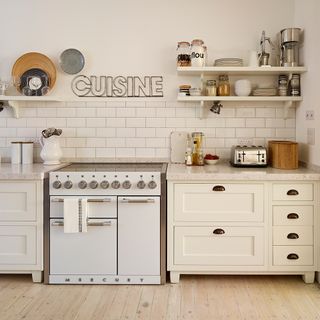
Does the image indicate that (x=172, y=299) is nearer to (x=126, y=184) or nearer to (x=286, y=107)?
(x=126, y=184)

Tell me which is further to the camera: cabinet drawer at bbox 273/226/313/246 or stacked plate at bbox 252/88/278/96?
stacked plate at bbox 252/88/278/96

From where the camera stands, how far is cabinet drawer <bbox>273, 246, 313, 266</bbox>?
3275mm

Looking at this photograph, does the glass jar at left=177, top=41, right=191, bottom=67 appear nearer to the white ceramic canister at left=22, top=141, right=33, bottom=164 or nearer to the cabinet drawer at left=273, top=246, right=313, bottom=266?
the white ceramic canister at left=22, top=141, right=33, bottom=164

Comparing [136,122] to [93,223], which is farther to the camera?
[136,122]

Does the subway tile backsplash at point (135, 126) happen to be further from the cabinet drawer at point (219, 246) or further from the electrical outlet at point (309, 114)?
the cabinet drawer at point (219, 246)

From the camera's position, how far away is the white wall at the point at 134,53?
388 centimetres

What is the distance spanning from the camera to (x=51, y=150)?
3.69m

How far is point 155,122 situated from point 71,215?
49.5 inches

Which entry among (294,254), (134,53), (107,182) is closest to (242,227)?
(294,254)

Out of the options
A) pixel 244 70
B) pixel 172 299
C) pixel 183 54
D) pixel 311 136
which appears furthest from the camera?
pixel 183 54

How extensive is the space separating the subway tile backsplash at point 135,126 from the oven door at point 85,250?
3.05 ft

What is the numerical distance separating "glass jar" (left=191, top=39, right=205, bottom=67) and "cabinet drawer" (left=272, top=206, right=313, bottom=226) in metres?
1.40

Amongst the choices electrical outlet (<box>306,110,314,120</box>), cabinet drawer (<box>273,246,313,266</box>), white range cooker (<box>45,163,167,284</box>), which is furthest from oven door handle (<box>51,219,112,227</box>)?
electrical outlet (<box>306,110,314,120</box>)

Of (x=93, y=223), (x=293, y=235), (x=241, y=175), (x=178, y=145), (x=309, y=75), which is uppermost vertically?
(x=309, y=75)
